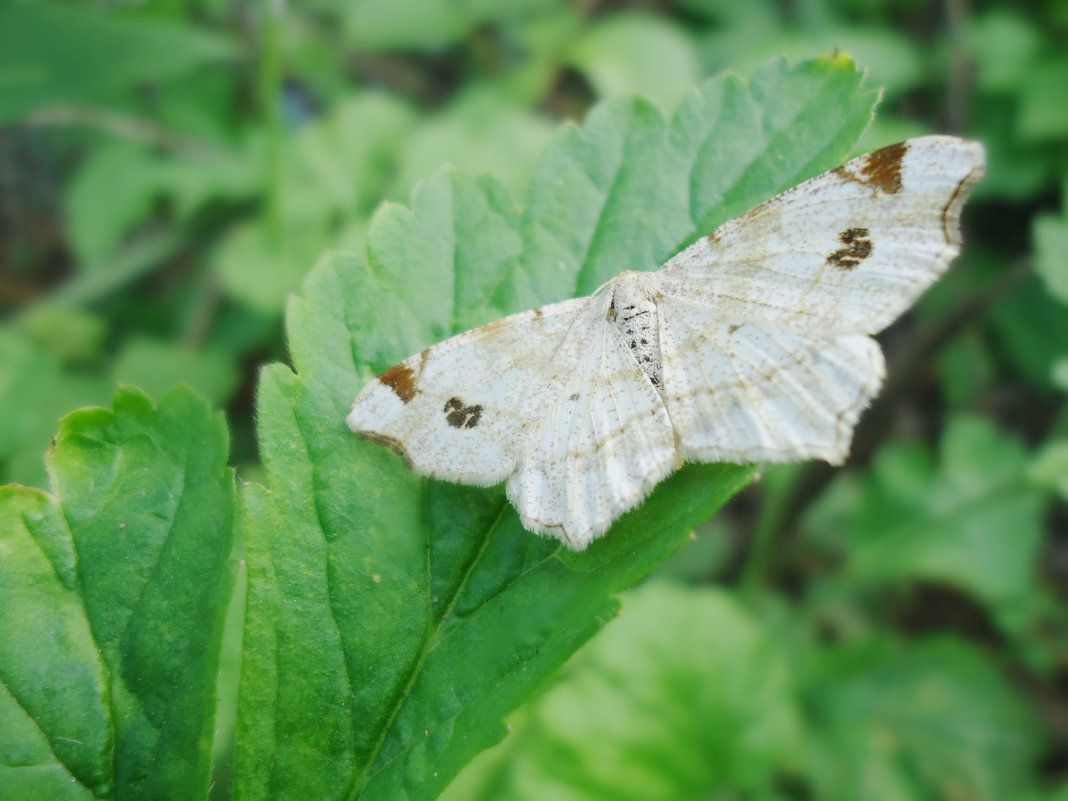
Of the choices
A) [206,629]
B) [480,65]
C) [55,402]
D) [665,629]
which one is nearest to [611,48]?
[480,65]

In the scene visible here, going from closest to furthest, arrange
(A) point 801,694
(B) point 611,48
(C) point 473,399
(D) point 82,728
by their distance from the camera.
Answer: (D) point 82,728 → (C) point 473,399 → (A) point 801,694 → (B) point 611,48

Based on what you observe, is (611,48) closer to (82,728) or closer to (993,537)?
(993,537)

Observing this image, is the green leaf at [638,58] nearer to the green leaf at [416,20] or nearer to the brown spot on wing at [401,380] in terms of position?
the green leaf at [416,20]


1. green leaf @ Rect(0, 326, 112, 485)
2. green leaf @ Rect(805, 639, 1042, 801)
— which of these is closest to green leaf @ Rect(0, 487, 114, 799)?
green leaf @ Rect(0, 326, 112, 485)

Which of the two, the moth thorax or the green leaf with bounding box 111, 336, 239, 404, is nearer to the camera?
the moth thorax

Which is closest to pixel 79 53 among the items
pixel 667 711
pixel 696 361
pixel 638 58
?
pixel 638 58

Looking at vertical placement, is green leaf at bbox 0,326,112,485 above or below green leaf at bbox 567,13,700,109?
below

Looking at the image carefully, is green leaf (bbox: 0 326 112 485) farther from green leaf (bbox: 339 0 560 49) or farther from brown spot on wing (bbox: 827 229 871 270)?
brown spot on wing (bbox: 827 229 871 270)
